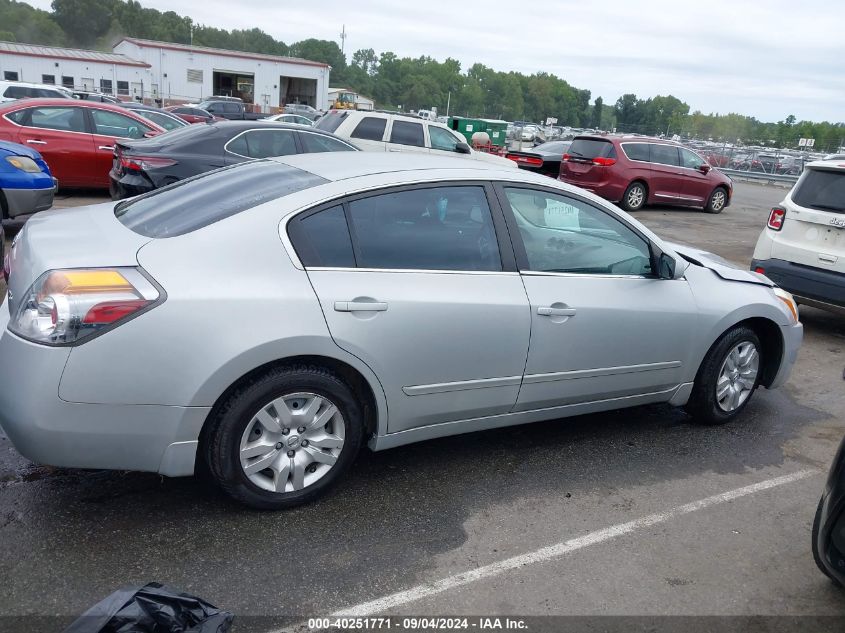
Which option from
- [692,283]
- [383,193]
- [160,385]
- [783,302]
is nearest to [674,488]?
[692,283]

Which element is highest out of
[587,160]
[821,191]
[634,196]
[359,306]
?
[821,191]

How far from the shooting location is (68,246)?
10.3 ft

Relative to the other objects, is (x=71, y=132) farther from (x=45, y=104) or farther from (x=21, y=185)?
(x=21, y=185)

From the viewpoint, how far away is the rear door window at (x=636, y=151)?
15.7 m

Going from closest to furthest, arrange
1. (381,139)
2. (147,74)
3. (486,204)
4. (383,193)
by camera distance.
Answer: (383,193), (486,204), (381,139), (147,74)

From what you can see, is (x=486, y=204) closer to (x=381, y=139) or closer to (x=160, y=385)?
(x=160, y=385)

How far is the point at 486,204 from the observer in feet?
12.4

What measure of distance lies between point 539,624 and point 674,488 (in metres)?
1.48

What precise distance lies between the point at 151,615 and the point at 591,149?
49.2 ft

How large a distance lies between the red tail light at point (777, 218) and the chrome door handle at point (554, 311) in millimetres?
4407

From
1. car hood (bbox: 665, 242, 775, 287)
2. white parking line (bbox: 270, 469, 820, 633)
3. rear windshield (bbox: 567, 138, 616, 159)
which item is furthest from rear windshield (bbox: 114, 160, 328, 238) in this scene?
rear windshield (bbox: 567, 138, 616, 159)

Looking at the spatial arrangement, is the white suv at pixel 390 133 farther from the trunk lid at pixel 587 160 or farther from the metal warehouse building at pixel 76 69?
the metal warehouse building at pixel 76 69

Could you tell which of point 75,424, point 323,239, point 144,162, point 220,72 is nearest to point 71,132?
point 144,162

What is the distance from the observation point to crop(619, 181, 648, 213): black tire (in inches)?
620
